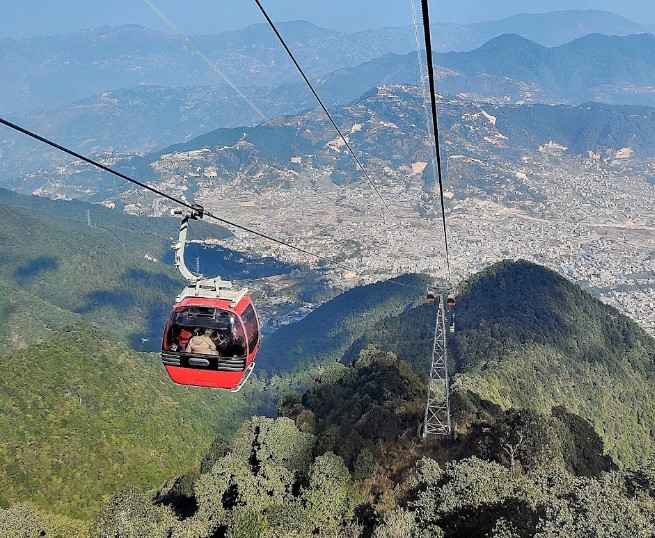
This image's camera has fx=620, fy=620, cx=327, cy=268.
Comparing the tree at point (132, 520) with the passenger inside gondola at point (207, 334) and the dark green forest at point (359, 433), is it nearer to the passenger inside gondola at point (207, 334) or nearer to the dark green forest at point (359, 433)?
the dark green forest at point (359, 433)

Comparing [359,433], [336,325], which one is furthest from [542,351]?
[336,325]

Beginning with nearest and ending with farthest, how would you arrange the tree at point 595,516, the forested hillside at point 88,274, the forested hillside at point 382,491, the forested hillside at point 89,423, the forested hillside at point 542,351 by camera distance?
1. the tree at point 595,516
2. the forested hillside at point 382,491
3. the forested hillside at point 89,423
4. the forested hillside at point 542,351
5. the forested hillside at point 88,274

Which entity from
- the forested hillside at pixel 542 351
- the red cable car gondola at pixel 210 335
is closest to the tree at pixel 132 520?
the red cable car gondola at pixel 210 335

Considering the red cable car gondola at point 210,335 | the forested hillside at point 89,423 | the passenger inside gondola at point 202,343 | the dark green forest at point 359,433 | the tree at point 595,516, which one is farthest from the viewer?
the forested hillside at point 89,423

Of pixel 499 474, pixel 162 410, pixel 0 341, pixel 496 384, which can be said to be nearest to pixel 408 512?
pixel 499 474

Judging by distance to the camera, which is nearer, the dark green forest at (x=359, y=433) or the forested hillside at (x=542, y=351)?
the dark green forest at (x=359, y=433)

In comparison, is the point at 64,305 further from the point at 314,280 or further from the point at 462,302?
the point at 462,302

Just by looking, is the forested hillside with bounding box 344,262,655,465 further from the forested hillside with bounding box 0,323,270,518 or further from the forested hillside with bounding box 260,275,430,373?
the forested hillside with bounding box 0,323,270,518

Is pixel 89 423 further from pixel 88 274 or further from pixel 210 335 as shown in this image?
pixel 88 274
